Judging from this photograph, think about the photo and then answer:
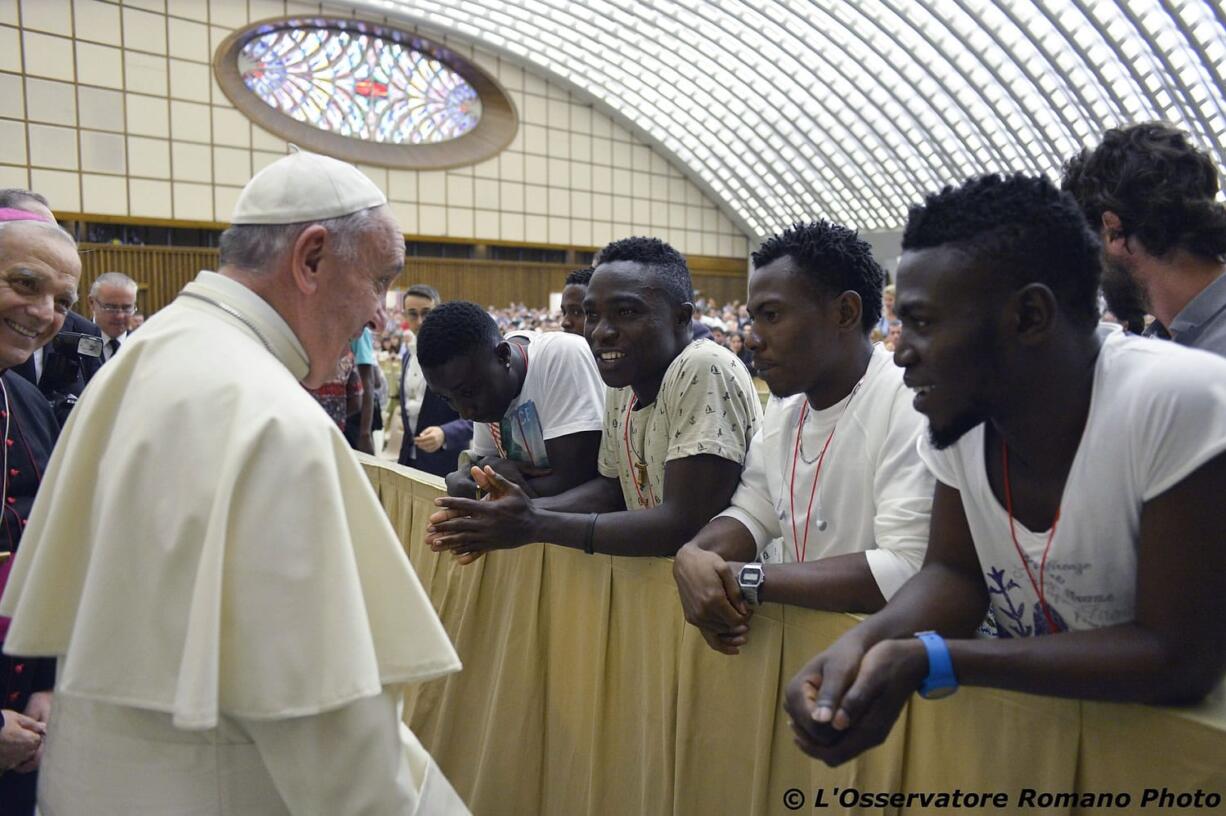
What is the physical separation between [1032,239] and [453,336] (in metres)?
2.04

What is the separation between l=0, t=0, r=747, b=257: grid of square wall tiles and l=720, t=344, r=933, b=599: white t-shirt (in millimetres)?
24808

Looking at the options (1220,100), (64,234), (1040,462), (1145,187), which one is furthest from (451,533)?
(1220,100)

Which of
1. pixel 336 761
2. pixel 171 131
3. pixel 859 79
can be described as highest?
pixel 859 79

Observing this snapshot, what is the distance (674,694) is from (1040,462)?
44.5 inches

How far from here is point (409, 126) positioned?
27422mm

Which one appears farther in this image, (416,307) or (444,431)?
(416,307)

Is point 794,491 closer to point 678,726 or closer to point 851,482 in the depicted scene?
point 851,482

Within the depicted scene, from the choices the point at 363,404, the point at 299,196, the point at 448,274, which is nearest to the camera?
the point at 299,196

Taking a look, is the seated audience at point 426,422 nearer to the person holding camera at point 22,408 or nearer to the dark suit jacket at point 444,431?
the dark suit jacket at point 444,431

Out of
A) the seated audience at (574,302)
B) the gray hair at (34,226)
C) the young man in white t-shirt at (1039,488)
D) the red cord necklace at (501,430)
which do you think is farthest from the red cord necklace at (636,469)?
the seated audience at (574,302)

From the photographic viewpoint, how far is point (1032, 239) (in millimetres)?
1298

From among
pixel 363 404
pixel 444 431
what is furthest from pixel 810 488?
pixel 363 404

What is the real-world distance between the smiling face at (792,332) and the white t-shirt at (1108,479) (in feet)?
1.78

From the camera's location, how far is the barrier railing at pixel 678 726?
1.31 meters
